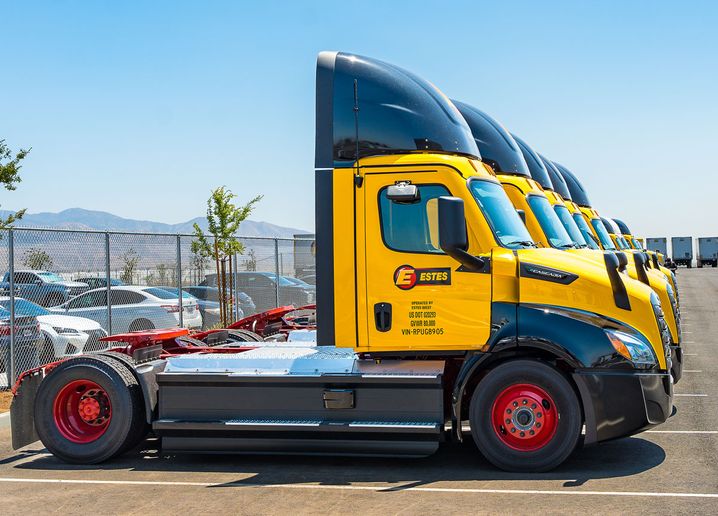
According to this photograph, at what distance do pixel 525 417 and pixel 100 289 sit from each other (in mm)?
9842

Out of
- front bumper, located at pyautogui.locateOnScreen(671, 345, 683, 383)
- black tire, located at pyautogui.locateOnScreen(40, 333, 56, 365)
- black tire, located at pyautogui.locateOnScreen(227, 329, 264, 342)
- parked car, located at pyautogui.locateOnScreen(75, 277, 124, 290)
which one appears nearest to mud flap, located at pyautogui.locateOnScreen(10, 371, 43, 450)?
black tire, located at pyautogui.locateOnScreen(227, 329, 264, 342)

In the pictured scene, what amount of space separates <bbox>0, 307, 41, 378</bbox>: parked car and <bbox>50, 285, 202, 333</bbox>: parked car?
0.77 metres

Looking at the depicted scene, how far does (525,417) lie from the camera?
25.9ft

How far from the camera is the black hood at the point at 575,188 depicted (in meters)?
20.2

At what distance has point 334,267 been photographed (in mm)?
8297

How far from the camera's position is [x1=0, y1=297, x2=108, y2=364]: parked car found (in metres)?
14.3

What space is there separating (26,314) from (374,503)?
8451 millimetres

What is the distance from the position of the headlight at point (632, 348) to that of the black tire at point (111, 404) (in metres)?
4.44

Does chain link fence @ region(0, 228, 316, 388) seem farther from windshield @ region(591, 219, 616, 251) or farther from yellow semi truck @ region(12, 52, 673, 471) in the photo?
windshield @ region(591, 219, 616, 251)

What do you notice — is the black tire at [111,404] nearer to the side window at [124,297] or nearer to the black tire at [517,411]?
the black tire at [517,411]

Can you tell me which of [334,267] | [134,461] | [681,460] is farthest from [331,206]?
[681,460]

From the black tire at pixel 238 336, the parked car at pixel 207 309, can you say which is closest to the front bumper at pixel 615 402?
the black tire at pixel 238 336

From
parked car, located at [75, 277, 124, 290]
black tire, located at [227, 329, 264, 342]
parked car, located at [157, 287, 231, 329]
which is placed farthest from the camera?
parked car, located at [157, 287, 231, 329]

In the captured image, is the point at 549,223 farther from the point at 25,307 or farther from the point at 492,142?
the point at 25,307
